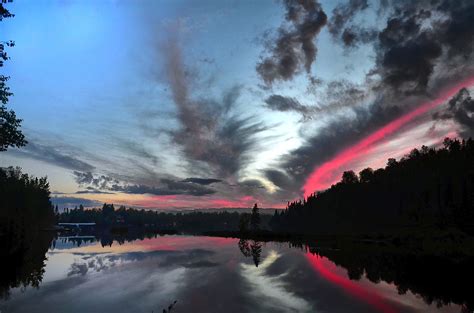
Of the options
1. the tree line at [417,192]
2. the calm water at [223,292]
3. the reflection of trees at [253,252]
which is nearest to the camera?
the calm water at [223,292]

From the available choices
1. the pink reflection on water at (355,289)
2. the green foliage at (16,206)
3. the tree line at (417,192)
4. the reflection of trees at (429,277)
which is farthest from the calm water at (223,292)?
the tree line at (417,192)

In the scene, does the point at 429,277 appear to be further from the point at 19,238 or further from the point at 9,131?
the point at 19,238

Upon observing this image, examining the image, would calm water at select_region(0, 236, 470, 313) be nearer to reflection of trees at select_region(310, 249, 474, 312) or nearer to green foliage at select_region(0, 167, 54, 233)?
reflection of trees at select_region(310, 249, 474, 312)

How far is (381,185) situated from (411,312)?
166m

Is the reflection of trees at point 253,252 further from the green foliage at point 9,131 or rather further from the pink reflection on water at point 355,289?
the green foliage at point 9,131

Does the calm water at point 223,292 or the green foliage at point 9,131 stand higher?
the green foliage at point 9,131

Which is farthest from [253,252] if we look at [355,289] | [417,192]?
[417,192]

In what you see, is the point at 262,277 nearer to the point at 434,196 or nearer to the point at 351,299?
the point at 351,299

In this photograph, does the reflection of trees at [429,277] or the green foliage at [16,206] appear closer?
the reflection of trees at [429,277]

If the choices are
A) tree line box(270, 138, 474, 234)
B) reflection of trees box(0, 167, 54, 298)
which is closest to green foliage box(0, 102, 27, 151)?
reflection of trees box(0, 167, 54, 298)

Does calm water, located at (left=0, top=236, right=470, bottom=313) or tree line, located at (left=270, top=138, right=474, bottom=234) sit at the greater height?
tree line, located at (left=270, top=138, right=474, bottom=234)

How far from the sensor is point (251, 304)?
26062 millimetres

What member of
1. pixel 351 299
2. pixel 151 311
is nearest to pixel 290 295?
pixel 351 299

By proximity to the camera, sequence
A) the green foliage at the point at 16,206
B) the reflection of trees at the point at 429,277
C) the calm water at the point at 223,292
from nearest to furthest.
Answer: the calm water at the point at 223,292 < the reflection of trees at the point at 429,277 < the green foliage at the point at 16,206
